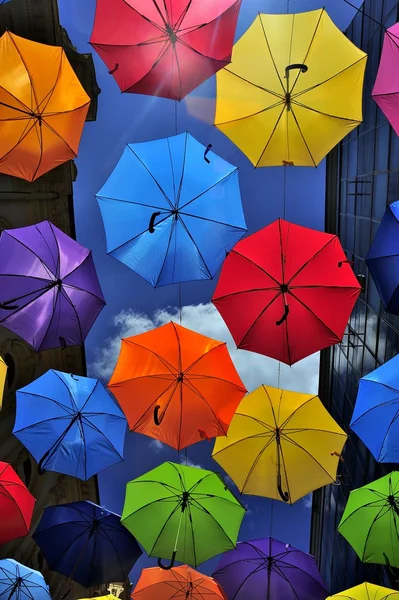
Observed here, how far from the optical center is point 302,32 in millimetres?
10180

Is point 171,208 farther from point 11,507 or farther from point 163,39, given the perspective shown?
point 11,507

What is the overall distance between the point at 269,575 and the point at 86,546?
5180mm

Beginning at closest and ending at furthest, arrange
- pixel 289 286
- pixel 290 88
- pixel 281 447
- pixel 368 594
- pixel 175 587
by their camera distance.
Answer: pixel 289 286 → pixel 290 88 → pixel 368 594 → pixel 281 447 → pixel 175 587

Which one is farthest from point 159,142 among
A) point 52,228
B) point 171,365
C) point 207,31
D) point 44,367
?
point 44,367

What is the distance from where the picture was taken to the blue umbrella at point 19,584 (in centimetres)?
1329

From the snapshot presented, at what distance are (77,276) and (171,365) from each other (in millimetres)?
3025

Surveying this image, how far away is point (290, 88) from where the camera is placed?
1048 centimetres

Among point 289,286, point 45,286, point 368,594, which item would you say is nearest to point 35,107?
point 45,286

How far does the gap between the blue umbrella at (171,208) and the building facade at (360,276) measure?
468 centimetres

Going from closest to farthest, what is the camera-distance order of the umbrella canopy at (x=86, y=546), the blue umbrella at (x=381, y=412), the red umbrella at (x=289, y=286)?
1. the red umbrella at (x=289, y=286)
2. the blue umbrella at (x=381, y=412)
3. the umbrella canopy at (x=86, y=546)

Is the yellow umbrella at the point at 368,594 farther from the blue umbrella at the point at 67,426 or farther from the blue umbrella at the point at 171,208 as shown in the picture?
the blue umbrella at the point at 171,208

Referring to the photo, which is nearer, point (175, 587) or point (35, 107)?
point (35, 107)

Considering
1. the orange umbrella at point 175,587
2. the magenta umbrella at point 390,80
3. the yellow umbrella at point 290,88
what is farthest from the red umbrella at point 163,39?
the orange umbrella at point 175,587

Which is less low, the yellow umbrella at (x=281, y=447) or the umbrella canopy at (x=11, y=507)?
the yellow umbrella at (x=281, y=447)
